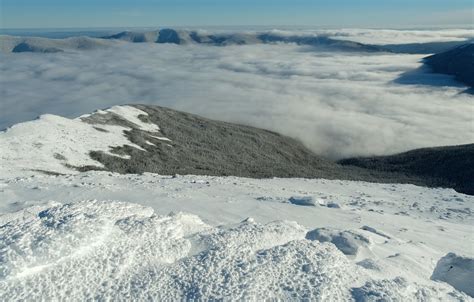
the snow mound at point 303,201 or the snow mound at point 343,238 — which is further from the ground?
the snow mound at point 343,238

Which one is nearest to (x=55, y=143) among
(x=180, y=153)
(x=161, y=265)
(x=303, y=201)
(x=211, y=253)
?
(x=180, y=153)

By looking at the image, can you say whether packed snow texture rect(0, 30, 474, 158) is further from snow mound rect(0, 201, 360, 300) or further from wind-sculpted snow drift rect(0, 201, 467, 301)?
wind-sculpted snow drift rect(0, 201, 467, 301)

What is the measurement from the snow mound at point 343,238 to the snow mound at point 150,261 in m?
1.53

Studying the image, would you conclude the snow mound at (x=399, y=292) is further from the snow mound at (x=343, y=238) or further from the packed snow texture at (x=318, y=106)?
the packed snow texture at (x=318, y=106)

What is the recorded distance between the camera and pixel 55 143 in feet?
141

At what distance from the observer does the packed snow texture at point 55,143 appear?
37.1 meters

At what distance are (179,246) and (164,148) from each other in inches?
1600

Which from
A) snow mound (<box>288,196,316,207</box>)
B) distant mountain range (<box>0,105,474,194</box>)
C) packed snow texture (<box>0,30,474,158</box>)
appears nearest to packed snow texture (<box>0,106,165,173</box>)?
distant mountain range (<box>0,105,474,194</box>)

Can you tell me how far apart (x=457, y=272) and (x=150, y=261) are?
9.39 meters

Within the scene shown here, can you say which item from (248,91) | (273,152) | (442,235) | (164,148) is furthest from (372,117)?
(442,235)

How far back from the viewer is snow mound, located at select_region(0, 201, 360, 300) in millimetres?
10672

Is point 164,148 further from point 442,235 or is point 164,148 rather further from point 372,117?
point 372,117

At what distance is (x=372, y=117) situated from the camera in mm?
A: 128125

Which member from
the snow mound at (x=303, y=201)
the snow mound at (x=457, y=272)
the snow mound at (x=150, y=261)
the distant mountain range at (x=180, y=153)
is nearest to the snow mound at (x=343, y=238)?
the snow mound at (x=150, y=261)
